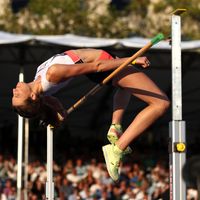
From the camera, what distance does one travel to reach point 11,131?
2316 centimetres

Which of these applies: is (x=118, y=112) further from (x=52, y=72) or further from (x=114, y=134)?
(x=52, y=72)

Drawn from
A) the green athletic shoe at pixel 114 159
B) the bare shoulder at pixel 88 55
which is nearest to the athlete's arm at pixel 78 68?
the bare shoulder at pixel 88 55

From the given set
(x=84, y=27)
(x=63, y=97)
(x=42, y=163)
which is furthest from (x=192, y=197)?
(x=84, y=27)

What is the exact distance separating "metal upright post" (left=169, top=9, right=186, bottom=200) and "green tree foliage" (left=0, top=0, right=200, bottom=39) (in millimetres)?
26426

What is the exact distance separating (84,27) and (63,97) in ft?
48.0

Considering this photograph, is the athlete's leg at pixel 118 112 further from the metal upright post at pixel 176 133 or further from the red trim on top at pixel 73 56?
the metal upright post at pixel 176 133

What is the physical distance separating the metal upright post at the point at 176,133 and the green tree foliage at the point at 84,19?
26426 mm

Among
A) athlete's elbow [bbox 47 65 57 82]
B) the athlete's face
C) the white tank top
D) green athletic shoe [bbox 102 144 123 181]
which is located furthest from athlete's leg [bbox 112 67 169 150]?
the athlete's face

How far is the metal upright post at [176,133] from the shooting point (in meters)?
7.07

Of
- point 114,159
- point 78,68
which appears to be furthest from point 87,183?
point 78,68

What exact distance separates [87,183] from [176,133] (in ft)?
35.6

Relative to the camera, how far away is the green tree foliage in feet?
119

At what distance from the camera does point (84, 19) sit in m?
36.5

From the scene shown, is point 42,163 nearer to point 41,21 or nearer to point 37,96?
point 37,96
